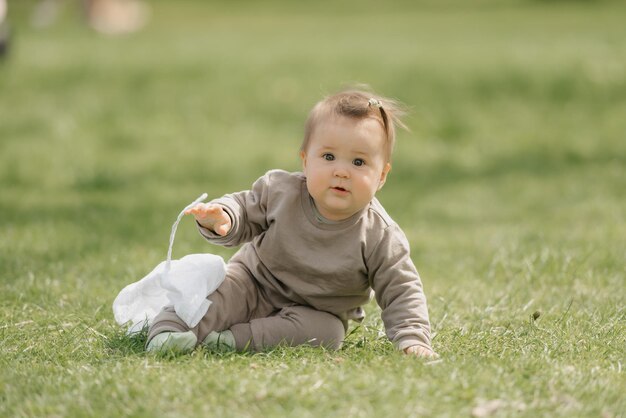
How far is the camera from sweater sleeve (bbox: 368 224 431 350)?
13.0ft

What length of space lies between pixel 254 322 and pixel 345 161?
2.58ft

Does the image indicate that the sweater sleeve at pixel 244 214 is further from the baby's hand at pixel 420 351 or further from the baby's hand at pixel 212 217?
the baby's hand at pixel 420 351

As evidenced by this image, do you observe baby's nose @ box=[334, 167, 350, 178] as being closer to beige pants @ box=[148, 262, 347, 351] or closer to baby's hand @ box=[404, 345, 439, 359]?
beige pants @ box=[148, 262, 347, 351]

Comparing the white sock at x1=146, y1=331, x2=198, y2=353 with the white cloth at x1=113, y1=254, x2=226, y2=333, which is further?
the white cloth at x1=113, y1=254, x2=226, y2=333

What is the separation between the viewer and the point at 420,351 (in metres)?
3.79

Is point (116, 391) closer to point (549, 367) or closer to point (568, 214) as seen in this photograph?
point (549, 367)

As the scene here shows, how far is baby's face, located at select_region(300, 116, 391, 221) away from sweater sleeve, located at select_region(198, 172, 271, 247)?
279mm

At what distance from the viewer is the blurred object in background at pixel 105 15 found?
22.5m

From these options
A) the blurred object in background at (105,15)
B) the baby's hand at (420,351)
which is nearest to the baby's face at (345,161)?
the baby's hand at (420,351)

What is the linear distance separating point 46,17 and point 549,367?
21.8 metres

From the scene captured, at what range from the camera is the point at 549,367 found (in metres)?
3.61

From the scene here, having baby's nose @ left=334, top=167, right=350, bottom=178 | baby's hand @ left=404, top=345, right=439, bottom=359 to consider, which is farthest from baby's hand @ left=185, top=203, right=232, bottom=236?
baby's hand @ left=404, top=345, right=439, bottom=359

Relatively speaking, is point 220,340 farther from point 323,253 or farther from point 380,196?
point 380,196

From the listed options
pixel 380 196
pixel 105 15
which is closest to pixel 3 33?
pixel 380 196
